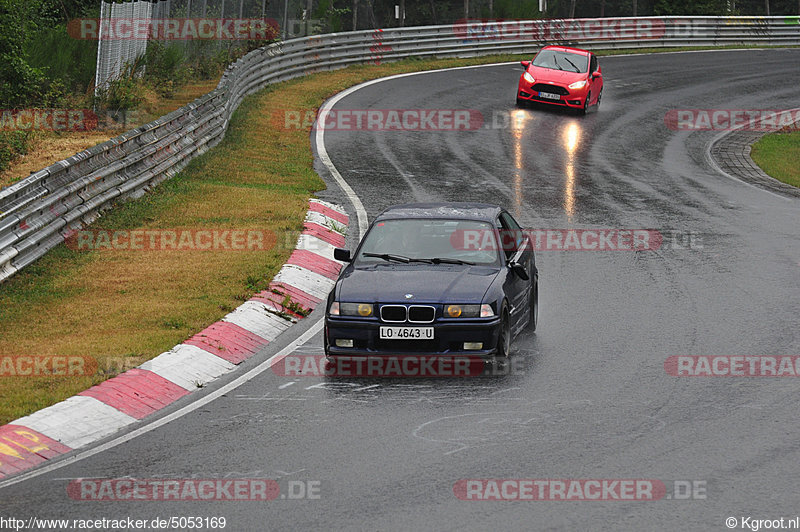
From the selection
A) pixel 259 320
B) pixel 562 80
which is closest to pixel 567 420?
pixel 259 320

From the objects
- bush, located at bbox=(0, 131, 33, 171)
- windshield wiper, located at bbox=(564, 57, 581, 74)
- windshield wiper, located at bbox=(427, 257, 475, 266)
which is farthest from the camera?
windshield wiper, located at bbox=(564, 57, 581, 74)

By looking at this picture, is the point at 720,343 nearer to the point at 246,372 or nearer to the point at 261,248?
the point at 246,372

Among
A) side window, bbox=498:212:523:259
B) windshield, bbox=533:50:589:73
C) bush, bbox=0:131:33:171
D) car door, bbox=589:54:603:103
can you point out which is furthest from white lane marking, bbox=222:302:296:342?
windshield, bbox=533:50:589:73

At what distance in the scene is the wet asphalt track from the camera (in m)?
7.05

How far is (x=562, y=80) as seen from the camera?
29.5m

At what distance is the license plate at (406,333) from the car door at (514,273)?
0.98 metres

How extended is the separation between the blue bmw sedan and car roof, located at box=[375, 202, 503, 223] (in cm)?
1

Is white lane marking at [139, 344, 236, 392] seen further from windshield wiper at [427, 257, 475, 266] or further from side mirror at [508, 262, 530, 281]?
side mirror at [508, 262, 530, 281]

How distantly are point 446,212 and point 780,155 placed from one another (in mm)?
16838

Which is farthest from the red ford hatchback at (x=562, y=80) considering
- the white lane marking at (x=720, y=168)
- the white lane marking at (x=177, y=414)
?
the white lane marking at (x=177, y=414)

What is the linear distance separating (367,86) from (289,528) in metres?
25.9

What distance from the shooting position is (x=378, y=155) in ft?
77.6

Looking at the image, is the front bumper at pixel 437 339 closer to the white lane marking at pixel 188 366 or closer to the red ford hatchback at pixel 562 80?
the white lane marking at pixel 188 366

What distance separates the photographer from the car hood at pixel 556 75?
29578mm
